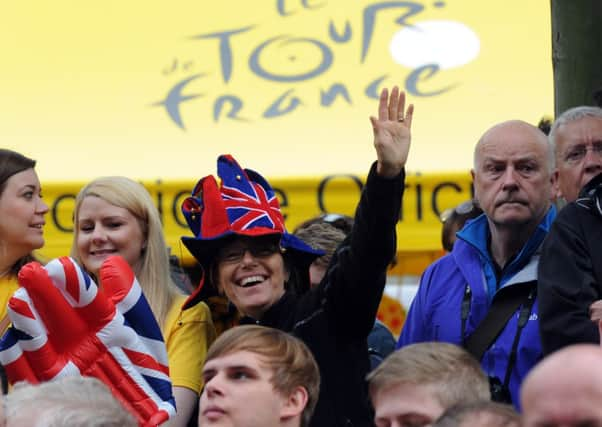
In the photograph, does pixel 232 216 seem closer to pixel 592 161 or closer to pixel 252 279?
pixel 252 279

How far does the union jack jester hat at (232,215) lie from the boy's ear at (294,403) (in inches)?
29.0

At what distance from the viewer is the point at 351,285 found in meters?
3.82

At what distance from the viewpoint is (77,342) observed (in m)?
3.69

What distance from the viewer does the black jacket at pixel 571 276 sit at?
12.0 feet

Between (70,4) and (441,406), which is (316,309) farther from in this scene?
(70,4)

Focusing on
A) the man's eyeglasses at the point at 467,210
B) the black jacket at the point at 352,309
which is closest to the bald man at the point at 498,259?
the black jacket at the point at 352,309

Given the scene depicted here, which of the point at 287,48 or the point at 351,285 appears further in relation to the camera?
the point at 287,48

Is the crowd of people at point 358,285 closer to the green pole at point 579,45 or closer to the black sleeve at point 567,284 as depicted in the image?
the black sleeve at point 567,284

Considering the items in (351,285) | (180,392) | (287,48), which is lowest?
(180,392)

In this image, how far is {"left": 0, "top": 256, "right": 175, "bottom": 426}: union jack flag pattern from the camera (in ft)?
A: 11.9

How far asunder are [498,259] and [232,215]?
2.62 ft

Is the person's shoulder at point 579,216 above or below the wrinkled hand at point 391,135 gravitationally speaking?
below

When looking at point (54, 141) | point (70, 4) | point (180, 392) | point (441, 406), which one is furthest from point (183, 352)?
point (70, 4)

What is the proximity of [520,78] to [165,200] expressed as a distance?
1680mm
